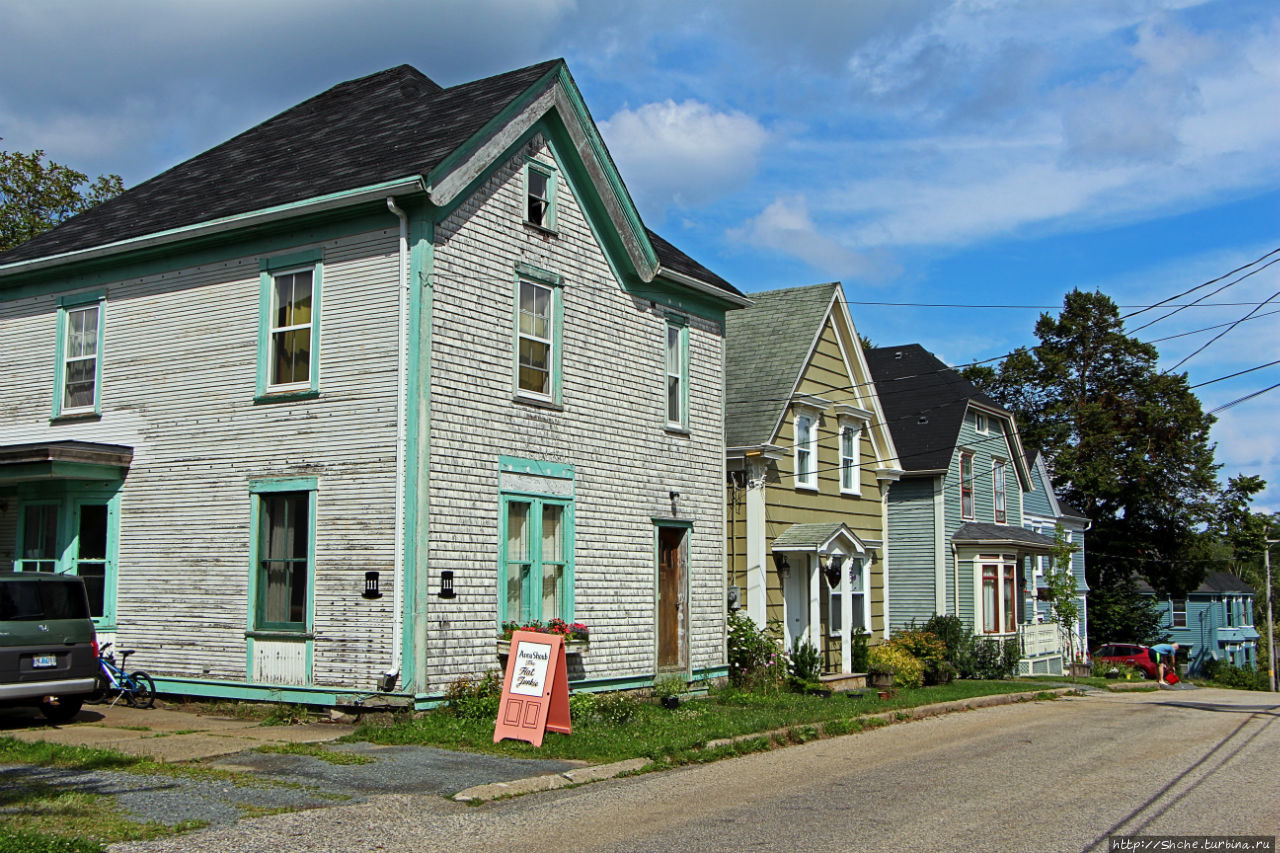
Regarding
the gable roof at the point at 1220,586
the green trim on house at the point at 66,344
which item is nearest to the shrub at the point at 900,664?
the green trim on house at the point at 66,344

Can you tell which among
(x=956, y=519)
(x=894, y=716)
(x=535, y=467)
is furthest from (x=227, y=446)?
(x=956, y=519)

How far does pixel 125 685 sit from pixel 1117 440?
46227 mm

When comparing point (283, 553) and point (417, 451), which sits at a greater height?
point (417, 451)

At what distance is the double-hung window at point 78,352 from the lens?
1753 centimetres

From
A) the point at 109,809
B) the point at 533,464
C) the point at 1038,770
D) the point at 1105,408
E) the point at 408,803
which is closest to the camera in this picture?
the point at 109,809

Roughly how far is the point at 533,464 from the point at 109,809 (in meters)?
8.37

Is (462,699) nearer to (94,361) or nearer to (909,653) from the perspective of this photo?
(94,361)

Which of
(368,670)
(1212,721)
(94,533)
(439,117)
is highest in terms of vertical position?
(439,117)

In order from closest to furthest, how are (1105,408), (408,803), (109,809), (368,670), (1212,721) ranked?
(109,809) < (408,803) < (368,670) < (1212,721) < (1105,408)

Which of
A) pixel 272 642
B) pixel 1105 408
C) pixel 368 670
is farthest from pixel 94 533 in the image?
pixel 1105 408

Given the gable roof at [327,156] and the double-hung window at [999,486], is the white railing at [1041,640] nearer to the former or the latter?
the double-hung window at [999,486]

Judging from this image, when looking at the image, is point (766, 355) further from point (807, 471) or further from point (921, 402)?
point (921, 402)

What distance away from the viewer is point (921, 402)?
35.2m

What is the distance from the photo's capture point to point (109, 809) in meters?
8.84
